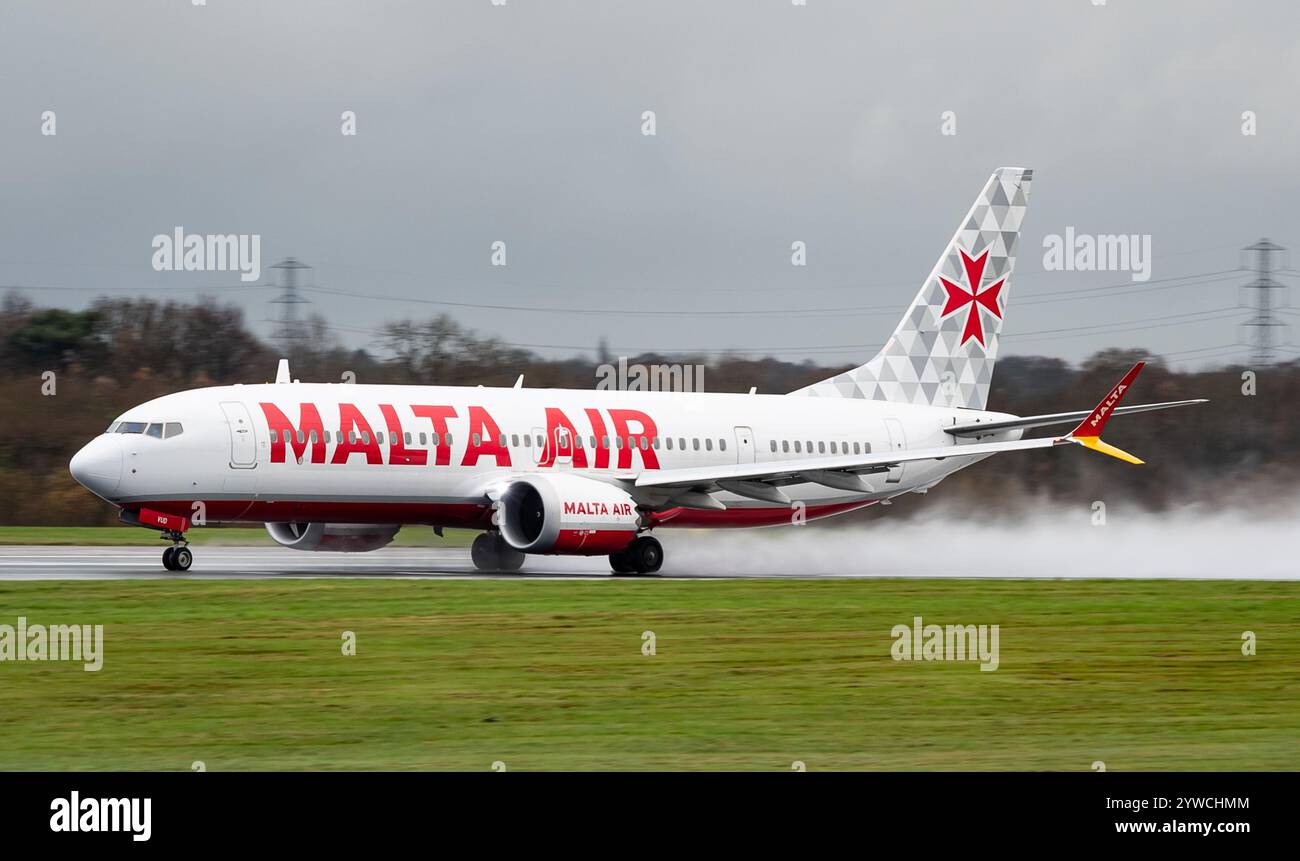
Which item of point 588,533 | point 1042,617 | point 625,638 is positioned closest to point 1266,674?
point 1042,617

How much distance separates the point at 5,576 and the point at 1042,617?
17872 millimetres

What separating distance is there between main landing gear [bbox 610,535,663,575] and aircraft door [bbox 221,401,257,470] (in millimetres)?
8225

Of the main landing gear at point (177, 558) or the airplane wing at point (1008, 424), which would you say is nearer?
the main landing gear at point (177, 558)

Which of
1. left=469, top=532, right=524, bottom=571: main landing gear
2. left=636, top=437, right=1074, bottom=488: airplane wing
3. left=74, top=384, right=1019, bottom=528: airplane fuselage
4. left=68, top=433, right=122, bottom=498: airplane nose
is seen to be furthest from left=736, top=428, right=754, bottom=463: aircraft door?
left=68, top=433, right=122, bottom=498: airplane nose

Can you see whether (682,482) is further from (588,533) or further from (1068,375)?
(1068,375)

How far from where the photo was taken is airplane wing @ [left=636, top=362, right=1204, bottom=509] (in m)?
38.1

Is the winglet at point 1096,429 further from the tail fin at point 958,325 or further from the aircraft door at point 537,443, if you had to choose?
the aircraft door at point 537,443

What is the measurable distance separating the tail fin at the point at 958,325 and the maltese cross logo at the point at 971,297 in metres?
0.03

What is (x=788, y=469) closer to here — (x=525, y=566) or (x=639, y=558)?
(x=639, y=558)

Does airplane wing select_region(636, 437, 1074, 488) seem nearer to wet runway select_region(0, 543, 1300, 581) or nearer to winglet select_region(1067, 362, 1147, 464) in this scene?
winglet select_region(1067, 362, 1147, 464)

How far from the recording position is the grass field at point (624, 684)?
608 inches

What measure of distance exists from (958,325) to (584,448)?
13308 millimetres

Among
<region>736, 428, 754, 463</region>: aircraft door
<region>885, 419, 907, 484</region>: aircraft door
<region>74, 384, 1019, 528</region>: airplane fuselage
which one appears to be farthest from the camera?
<region>885, 419, 907, 484</region>: aircraft door

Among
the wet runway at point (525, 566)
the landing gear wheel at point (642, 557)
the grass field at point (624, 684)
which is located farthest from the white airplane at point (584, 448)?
the grass field at point (624, 684)
